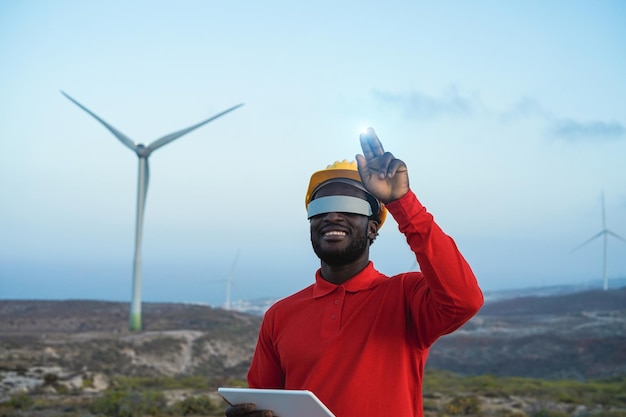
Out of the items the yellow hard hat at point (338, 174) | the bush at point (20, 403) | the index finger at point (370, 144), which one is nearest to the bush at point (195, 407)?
the bush at point (20, 403)

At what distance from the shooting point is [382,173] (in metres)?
3.23

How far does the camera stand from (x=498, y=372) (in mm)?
38719

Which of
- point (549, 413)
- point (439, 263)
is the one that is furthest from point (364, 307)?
point (549, 413)

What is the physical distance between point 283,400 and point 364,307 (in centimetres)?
81

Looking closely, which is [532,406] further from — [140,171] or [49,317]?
[49,317]

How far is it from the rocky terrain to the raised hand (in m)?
20.5

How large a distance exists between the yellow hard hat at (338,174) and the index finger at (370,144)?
49 cm

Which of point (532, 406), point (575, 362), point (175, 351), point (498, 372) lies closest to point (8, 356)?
point (175, 351)

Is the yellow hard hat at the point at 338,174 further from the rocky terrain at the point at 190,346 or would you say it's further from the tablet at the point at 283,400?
the rocky terrain at the point at 190,346

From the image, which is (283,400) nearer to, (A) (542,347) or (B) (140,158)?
(B) (140,158)

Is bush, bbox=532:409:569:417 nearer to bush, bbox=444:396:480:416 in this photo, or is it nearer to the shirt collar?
bush, bbox=444:396:480:416

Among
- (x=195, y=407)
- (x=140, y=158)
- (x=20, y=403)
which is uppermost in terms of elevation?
(x=140, y=158)

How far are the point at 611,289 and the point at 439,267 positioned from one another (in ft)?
264

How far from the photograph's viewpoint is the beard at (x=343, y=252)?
3.77m
